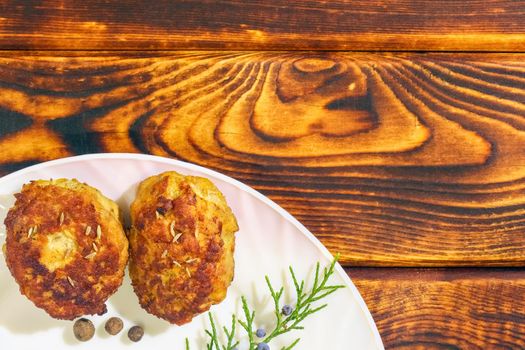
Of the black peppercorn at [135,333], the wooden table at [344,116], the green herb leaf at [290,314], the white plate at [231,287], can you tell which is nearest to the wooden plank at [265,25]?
the wooden table at [344,116]

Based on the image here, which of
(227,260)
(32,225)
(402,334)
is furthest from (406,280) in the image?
(32,225)

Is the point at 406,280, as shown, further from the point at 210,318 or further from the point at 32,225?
the point at 32,225

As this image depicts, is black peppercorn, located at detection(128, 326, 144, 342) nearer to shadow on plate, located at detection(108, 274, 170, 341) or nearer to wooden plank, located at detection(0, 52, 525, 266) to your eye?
shadow on plate, located at detection(108, 274, 170, 341)

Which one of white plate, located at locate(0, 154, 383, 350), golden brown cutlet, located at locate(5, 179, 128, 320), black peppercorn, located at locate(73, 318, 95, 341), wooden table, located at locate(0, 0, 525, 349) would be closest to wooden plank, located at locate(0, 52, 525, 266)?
wooden table, located at locate(0, 0, 525, 349)

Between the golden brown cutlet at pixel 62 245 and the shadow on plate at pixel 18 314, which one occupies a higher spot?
the golden brown cutlet at pixel 62 245

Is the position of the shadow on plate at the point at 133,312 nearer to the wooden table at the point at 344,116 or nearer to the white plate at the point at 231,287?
the white plate at the point at 231,287

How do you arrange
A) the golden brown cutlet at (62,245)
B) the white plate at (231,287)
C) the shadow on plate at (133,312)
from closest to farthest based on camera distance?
the golden brown cutlet at (62,245)
the white plate at (231,287)
the shadow on plate at (133,312)

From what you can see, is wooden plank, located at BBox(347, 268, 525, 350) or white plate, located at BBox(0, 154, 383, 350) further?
wooden plank, located at BBox(347, 268, 525, 350)

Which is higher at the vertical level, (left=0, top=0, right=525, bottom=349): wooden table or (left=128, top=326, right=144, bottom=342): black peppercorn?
(left=0, top=0, right=525, bottom=349): wooden table
